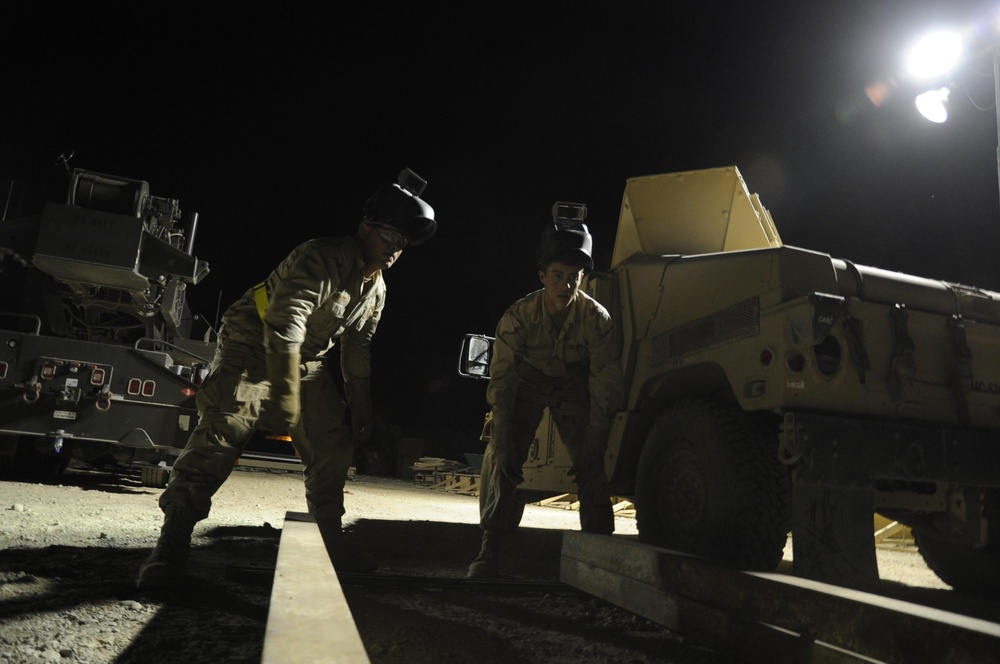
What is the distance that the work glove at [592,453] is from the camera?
4413mm

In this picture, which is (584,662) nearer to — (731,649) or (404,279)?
(731,649)

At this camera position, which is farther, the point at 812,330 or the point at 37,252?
the point at 37,252

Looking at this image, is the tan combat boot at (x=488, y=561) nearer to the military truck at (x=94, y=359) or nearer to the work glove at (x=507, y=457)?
the work glove at (x=507, y=457)

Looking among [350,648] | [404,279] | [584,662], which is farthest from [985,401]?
[404,279]

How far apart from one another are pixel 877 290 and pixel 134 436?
6.88m

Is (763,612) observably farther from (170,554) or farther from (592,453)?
(170,554)

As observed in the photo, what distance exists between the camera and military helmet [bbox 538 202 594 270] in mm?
4531

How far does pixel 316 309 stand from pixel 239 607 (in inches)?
64.2

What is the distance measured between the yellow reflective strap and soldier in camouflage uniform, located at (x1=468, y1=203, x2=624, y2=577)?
155cm

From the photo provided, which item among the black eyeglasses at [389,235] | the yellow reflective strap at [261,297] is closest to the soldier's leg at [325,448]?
the yellow reflective strap at [261,297]

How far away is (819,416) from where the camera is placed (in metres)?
3.01

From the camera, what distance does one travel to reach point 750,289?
11.5 feet

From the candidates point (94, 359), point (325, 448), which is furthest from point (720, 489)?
point (94, 359)

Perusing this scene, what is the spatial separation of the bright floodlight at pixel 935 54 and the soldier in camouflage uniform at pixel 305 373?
279 inches
